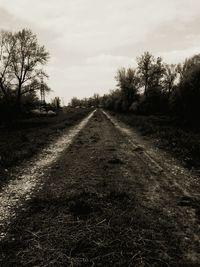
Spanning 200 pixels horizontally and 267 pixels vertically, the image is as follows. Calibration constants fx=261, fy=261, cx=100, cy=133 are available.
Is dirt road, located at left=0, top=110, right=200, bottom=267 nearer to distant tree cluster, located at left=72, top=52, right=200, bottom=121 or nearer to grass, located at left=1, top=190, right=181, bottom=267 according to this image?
grass, located at left=1, top=190, right=181, bottom=267

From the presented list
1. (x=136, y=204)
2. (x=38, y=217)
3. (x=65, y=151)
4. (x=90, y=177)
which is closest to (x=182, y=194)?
(x=136, y=204)

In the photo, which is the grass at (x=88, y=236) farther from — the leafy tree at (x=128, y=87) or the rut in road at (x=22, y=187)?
the leafy tree at (x=128, y=87)

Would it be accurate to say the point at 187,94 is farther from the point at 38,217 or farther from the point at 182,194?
the point at 38,217

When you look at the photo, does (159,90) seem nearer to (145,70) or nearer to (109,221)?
(145,70)

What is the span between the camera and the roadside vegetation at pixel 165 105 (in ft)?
55.4

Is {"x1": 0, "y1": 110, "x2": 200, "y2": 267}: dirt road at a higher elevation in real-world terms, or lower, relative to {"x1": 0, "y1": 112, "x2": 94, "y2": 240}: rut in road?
higher

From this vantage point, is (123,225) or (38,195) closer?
(123,225)

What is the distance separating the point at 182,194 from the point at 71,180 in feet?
12.7

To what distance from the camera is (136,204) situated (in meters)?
7.21

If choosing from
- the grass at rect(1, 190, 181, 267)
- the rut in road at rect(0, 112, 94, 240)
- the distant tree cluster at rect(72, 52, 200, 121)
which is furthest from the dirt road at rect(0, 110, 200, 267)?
the distant tree cluster at rect(72, 52, 200, 121)

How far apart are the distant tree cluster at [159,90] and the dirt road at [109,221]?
2044 cm

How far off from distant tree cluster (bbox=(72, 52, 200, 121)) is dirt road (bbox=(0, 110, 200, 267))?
2044 cm

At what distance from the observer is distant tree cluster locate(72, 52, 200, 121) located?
29.1 m

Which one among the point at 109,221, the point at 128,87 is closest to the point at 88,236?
the point at 109,221
